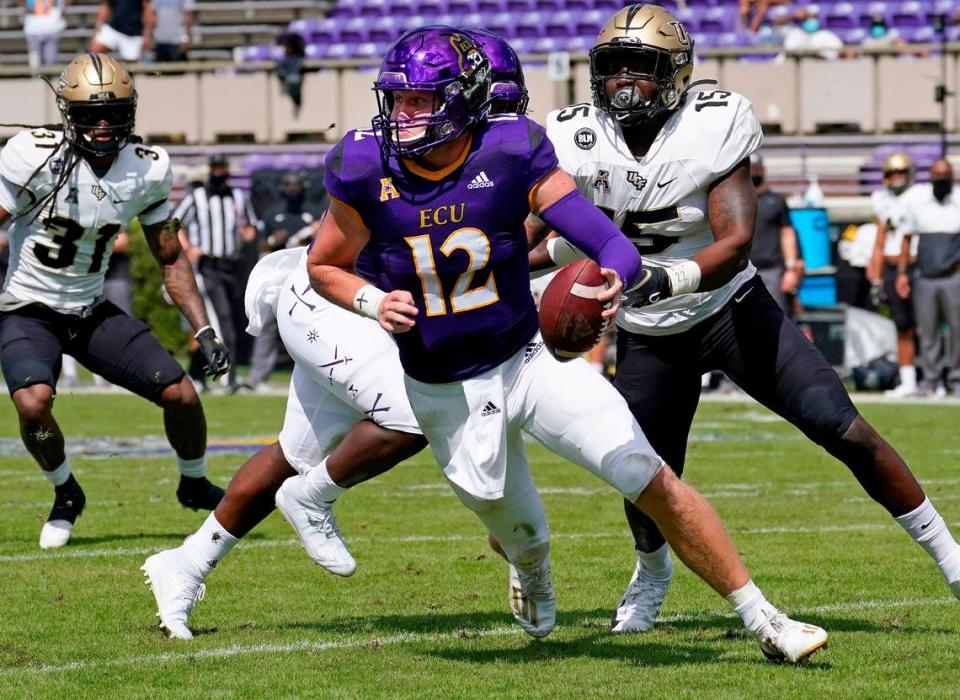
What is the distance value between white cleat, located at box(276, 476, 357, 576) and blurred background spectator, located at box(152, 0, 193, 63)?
14555 millimetres

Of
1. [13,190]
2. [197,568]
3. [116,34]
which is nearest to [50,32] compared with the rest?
[116,34]

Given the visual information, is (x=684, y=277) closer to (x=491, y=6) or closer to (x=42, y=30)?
(x=491, y=6)

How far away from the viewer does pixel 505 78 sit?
5.21m

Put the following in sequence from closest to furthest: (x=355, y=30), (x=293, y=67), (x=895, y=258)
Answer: (x=895, y=258) < (x=293, y=67) < (x=355, y=30)

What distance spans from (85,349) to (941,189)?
7.65 m

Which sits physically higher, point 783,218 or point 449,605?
point 783,218

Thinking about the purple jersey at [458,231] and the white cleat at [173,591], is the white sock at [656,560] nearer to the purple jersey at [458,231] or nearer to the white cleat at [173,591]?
the purple jersey at [458,231]

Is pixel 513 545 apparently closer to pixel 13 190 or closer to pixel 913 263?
pixel 13 190

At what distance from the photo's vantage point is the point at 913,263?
12.3 metres

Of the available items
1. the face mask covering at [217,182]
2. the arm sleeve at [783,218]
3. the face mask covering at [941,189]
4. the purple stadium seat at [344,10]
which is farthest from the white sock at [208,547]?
the purple stadium seat at [344,10]

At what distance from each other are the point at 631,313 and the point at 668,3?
559 inches

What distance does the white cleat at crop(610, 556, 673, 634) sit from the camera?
4.71m

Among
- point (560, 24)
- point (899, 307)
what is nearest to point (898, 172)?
point (899, 307)

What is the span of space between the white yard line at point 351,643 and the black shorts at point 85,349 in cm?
187
